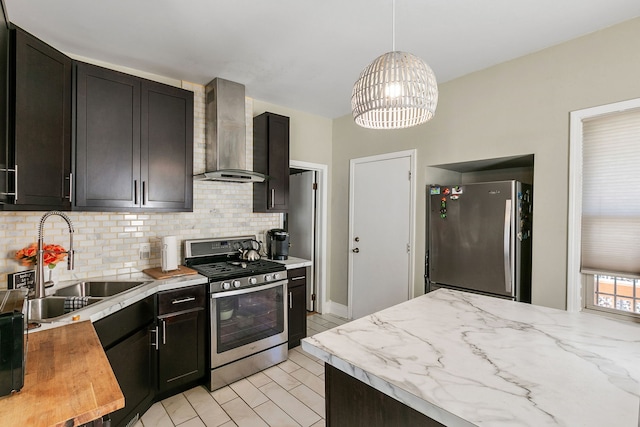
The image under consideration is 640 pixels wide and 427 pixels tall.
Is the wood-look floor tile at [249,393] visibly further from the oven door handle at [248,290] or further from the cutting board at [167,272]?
the cutting board at [167,272]

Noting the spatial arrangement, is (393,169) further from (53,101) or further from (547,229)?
(53,101)

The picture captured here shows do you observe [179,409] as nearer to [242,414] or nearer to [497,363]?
[242,414]

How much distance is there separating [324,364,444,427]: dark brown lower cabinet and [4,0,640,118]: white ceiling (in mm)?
2042

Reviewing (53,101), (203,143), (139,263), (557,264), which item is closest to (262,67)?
(203,143)

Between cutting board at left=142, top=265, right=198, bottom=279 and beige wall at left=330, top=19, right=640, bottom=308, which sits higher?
beige wall at left=330, top=19, right=640, bottom=308

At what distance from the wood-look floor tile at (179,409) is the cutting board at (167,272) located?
0.93 m

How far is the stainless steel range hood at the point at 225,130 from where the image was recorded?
9.55 feet

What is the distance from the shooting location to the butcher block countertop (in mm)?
863

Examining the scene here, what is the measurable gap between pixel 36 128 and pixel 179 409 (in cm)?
207

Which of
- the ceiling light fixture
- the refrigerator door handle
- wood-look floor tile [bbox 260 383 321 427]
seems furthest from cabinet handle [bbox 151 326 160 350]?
the refrigerator door handle

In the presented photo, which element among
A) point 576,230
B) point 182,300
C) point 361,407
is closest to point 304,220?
point 182,300

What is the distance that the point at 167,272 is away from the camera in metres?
2.54

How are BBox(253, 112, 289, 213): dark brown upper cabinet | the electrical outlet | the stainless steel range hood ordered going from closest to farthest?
the electrical outlet, the stainless steel range hood, BBox(253, 112, 289, 213): dark brown upper cabinet

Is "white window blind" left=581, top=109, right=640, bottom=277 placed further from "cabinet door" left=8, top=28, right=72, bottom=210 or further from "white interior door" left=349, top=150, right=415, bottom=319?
Result: "cabinet door" left=8, top=28, right=72, bottom=210
